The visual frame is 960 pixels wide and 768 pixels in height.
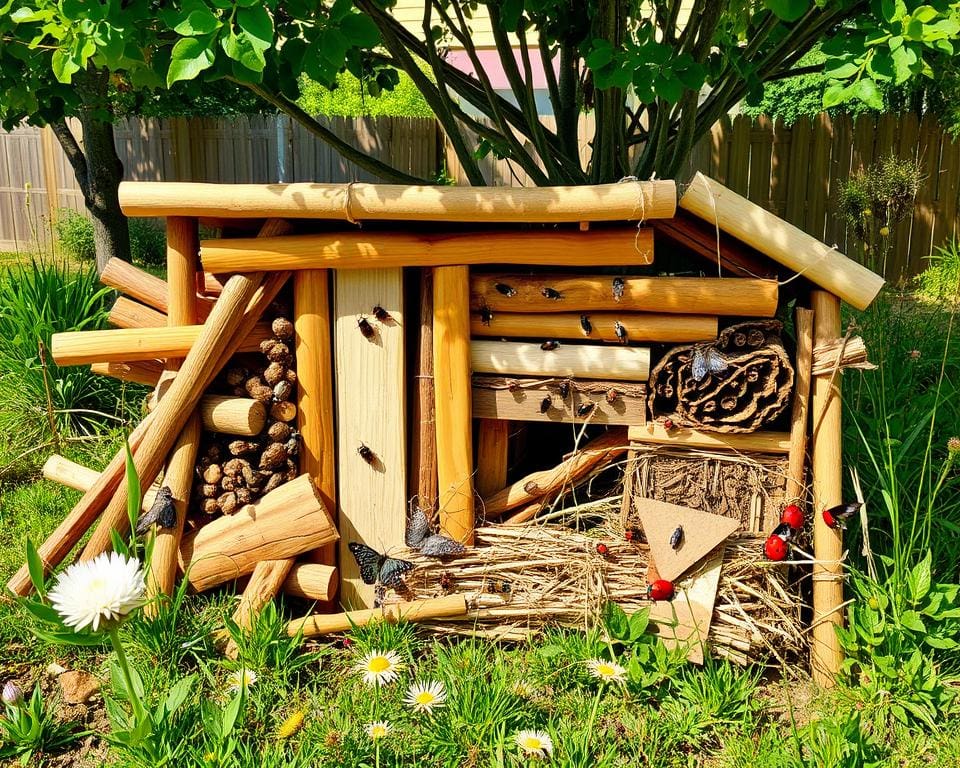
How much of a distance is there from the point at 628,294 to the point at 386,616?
1319 millimetres

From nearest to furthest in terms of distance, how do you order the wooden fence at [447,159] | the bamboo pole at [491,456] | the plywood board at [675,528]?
the plywood board at [675,528], the bamboo pole at [491,456], the wooden fence at [447,159]

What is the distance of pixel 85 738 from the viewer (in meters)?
2.47

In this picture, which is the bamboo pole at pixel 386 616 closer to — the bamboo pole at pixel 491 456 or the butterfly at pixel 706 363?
the bamboo pole at pixel 491 456

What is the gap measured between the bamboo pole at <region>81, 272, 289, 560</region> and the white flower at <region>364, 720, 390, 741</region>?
117cm

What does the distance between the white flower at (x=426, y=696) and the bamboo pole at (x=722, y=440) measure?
106 cm

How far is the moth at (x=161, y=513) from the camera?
2791 mm

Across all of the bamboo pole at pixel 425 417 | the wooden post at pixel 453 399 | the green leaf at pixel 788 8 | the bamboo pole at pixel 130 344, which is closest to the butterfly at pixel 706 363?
the wooden post at pixel 453 399

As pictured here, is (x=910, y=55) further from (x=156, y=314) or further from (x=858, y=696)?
(x=156, y=314)

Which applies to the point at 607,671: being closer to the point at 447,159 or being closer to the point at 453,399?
the point at 453,399

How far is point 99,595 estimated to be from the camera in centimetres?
160

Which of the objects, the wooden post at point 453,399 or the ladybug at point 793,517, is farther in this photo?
the wooden post at point 453,399

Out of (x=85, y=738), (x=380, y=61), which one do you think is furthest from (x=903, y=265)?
(x=85, y=738)

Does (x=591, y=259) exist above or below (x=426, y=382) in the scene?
above

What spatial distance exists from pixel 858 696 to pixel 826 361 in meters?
1.01
